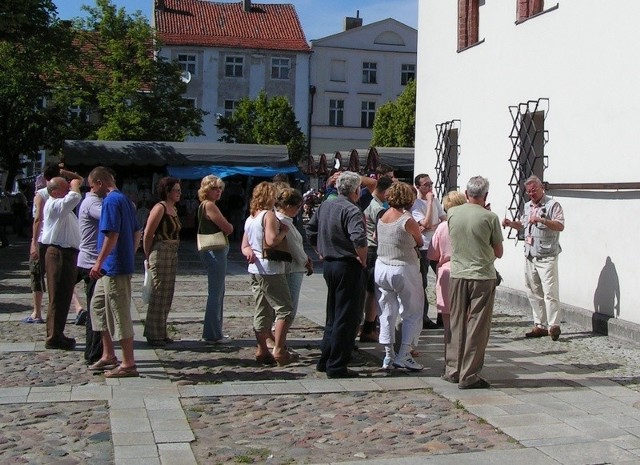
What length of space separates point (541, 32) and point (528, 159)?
1.79 meters

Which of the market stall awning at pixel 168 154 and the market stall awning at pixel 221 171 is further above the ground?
the market stall awning at pixel 168 154

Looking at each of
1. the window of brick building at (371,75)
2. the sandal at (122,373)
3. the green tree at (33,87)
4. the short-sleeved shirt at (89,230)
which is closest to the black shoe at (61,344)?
the short-sleeved shirt at (89,230)

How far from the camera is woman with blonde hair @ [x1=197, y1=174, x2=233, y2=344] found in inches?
387

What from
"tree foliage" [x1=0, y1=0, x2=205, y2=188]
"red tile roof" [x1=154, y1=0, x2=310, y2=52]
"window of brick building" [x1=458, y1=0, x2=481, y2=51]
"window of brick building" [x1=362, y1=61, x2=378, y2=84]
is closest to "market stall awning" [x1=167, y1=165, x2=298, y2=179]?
"tree foliage" [x1=0, y1=0, x2=205, y2=188]

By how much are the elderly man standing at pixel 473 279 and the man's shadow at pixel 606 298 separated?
372 cm

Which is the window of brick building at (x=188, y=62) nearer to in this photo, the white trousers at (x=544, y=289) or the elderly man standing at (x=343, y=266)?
the white trousers at (x=544, y=289)

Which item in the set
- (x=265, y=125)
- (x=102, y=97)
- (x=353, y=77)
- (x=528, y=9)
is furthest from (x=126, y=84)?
(x=528, y=9)

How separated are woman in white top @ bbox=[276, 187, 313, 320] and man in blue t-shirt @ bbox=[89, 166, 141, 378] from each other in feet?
4.40

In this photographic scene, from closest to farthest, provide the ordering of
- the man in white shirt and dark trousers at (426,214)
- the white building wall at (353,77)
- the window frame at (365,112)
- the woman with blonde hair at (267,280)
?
the woman with blonde hair at (267,280) → the man in white shirt and dark trousers at (426,214) → the white building wall at (353,77) → the window frame at (365,112)

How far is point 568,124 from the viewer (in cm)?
1276

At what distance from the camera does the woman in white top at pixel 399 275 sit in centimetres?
835

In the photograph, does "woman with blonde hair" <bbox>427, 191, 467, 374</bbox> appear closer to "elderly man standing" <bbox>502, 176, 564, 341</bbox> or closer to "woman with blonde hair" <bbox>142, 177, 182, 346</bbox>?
"elderly man standing" <bbox>502, 176, 564, 341</bbox>

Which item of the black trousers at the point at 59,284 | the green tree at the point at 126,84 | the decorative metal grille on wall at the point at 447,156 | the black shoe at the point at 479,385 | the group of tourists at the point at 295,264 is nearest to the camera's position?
the black shoe at the point at 479,385

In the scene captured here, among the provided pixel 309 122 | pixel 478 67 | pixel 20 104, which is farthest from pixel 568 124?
pixel 309 122
